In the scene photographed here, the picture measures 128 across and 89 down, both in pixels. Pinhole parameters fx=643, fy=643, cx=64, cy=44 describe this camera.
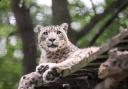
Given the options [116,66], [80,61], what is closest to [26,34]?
[80,61]

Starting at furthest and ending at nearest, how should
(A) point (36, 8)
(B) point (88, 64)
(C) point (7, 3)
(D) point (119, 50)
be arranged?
(A) point (36, 8)
(C) point (7, 3)
(B) point (88, 64)
(D) point (119, 50)

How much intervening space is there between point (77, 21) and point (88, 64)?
13053 mm

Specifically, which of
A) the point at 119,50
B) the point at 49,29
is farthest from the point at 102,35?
the point at 119,50

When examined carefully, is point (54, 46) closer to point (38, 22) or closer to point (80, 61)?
point (80, 61)

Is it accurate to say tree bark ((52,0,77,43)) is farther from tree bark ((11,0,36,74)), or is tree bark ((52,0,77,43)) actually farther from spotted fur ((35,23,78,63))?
spotted fur ((35,23,78,63))

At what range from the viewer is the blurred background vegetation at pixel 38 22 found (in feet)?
58.6

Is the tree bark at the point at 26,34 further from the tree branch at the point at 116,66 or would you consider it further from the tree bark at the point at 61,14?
the tree branch at the point at 116,66

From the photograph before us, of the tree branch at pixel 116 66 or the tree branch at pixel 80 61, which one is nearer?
the tree branch at pixel 116 66

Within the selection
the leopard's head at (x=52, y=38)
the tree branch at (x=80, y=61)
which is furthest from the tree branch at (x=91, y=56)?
the leopard's head at (x=52, y=38)

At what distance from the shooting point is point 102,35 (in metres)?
20.9

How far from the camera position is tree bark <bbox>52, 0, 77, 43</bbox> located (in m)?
17.7

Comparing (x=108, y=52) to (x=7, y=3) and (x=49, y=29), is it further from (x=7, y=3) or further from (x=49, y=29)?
(x=7, y=3)

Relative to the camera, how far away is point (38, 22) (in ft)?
69.0

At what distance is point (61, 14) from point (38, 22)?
3.19 meters
